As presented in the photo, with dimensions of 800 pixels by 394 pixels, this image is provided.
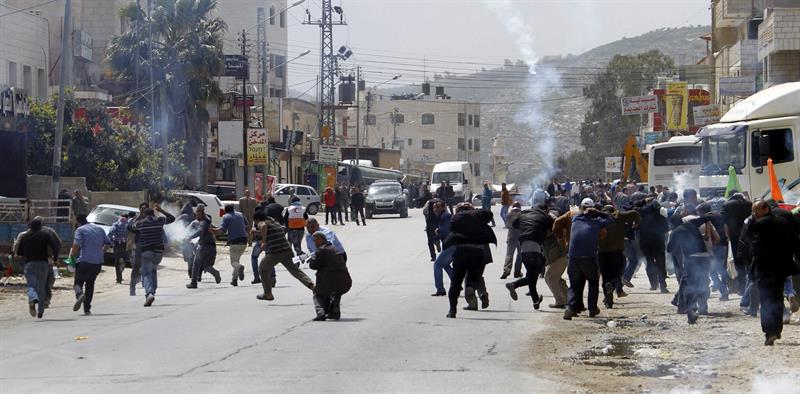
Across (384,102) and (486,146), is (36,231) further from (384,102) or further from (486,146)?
(486,146)

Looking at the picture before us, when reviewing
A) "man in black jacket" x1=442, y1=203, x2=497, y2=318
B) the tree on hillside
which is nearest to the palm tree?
"man in black jacket" x1=442, y1=203, x2=497, y2=318

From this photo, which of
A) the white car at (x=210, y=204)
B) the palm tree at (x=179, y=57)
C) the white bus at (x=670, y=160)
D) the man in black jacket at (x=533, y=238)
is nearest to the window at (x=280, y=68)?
the palm tree at (x=179, y=57)

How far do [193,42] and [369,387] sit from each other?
45.1 metres

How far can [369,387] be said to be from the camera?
1134 cm

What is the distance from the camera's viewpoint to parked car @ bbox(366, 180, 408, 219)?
5638 centimetres

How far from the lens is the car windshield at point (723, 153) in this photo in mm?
29375

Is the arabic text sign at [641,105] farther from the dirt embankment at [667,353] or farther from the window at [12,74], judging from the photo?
the dirt embankment at [667,353]

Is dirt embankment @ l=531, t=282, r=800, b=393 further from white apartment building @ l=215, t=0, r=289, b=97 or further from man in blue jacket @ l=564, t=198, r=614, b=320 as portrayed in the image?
white apartment building @ l=215, t=0, r=289, b=97

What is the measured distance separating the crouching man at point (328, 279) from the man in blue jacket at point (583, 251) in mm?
3213

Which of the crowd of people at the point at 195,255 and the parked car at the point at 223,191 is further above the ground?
the parked car at the point at 223,191

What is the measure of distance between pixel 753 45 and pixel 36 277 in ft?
125

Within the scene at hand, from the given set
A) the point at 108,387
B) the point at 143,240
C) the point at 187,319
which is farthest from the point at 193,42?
the point at 108,387

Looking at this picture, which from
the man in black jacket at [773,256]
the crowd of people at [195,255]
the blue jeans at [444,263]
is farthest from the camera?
the blue jeans at [444,263]

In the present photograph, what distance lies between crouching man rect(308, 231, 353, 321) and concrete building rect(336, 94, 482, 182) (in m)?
111
